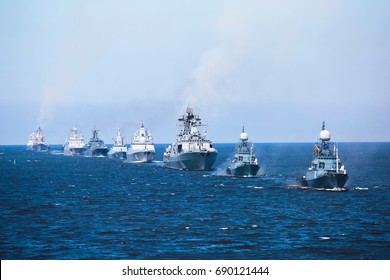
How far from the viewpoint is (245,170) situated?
11938 cm

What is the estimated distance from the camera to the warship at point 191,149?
142m

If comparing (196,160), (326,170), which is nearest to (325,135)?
(326,170)

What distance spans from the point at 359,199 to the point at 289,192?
508 inches

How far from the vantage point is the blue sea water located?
148ft

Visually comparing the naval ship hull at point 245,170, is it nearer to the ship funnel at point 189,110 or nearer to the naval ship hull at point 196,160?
the naval ship hull at point 196,160

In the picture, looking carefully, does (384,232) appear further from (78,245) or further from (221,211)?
(78,245)

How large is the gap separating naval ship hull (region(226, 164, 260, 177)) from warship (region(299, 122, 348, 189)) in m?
27.2

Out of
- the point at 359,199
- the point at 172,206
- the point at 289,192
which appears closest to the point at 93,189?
the point at 172,206

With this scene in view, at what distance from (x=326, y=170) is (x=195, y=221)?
34.4m

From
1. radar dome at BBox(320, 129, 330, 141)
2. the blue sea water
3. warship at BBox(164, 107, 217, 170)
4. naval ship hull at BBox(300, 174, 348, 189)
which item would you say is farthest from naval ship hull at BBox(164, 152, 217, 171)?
naval ship hull at BBox(300, 174, 348, 189)

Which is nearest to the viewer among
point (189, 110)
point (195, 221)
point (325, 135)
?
point (195, 221)

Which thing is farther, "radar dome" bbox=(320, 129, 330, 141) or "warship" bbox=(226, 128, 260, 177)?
"warship" bbox=(226, 128, 260, 177)

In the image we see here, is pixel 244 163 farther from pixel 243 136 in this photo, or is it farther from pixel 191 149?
pixel 191 149

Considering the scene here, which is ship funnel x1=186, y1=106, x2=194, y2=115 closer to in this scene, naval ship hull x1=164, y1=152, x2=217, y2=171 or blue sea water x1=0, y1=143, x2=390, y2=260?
naval ship hull x1=164, y1=152, x2=217, y2=171
